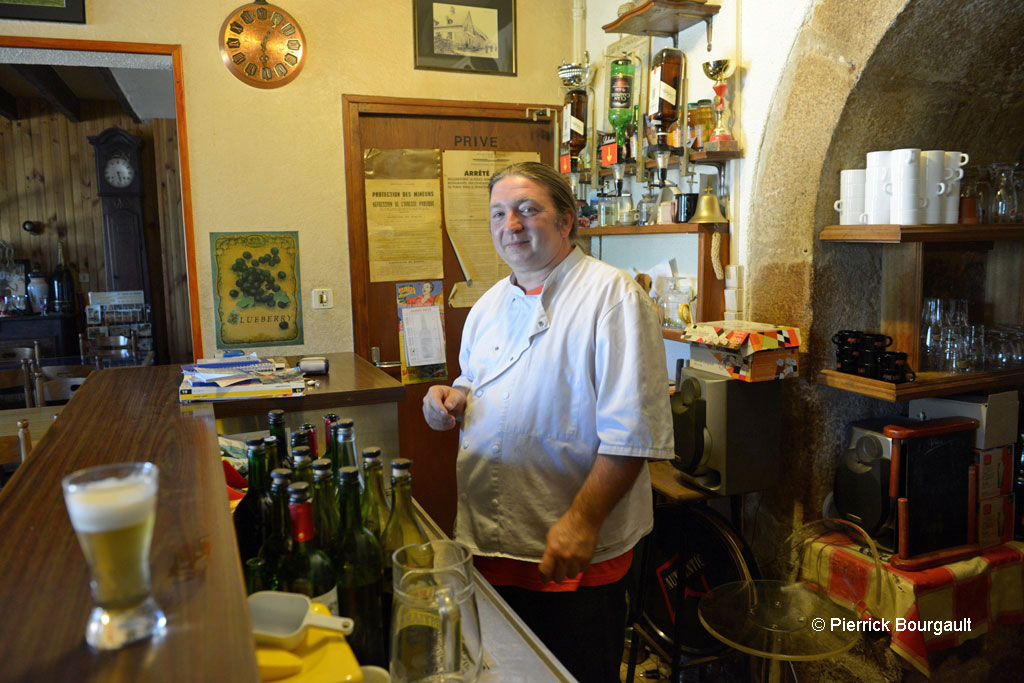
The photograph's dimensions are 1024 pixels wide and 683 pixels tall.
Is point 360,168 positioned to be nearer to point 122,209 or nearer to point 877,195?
point 877,195

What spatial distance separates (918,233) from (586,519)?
1278 mm

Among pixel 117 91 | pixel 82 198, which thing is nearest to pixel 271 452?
pixel 117 91

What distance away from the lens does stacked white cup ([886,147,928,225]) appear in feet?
6.61

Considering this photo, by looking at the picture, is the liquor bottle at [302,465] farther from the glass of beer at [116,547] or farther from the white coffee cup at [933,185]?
the white coffee cup at [933,185]

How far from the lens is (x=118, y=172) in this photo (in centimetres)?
665

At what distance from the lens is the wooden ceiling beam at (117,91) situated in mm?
5249

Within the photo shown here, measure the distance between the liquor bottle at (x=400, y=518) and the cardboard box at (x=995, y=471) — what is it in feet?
6.19

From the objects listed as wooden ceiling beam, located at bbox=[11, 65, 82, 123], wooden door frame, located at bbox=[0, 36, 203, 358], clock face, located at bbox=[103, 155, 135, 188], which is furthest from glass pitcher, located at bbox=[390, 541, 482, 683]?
clock face, located at bbox=[103, 155, 135, 188]

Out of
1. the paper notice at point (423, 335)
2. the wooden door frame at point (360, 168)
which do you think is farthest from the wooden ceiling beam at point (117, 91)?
the paper notice at point (423, 335)

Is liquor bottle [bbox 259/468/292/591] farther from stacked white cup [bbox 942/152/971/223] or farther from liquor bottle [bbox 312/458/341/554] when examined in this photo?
stacked white cup [bbox 942/152/971/223]

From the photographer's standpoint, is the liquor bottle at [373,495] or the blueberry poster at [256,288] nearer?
the liquor bottle at [373,495]

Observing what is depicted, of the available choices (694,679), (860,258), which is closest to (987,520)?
(860,258)

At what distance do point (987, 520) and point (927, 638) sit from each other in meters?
0.46

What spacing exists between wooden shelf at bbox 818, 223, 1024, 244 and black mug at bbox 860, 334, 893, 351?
27 centimetres
